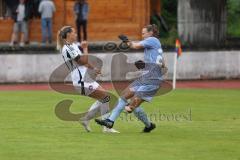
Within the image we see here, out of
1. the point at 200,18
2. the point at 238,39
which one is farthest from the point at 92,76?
the point at 238,39

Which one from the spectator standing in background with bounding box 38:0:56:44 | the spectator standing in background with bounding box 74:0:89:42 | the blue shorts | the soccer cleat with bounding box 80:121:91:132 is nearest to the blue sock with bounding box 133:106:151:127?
the blue shorts

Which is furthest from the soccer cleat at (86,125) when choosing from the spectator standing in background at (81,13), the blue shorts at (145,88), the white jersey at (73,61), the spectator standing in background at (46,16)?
the spectator standing in background at (46,16)

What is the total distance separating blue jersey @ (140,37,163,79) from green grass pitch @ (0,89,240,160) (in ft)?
3.60

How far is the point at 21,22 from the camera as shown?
108 ft

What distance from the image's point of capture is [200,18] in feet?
108

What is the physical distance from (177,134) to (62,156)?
11.3 ft

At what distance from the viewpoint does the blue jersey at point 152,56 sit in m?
15.2

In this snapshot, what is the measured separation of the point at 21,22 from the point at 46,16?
3.39 feet

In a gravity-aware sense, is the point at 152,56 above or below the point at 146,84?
above

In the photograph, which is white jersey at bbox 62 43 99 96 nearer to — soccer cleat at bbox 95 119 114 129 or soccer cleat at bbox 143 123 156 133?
soccer cleat at bbox 95 119 114 129

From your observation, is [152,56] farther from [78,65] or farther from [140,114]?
[78,65]

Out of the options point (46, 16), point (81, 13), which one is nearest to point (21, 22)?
point (46, 16)

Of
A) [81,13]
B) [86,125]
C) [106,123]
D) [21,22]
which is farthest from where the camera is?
[21,22]

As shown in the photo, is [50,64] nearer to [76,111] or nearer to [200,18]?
[200,18]
